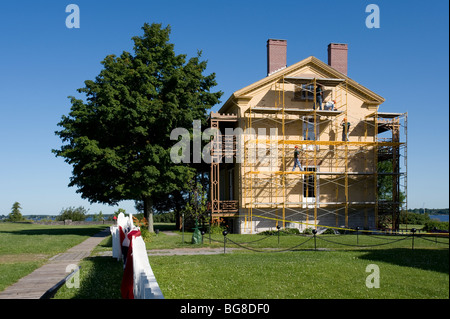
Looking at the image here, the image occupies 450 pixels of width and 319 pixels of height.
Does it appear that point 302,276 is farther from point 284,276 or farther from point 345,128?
point 345,128

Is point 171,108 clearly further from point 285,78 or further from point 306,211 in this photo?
point 306,211

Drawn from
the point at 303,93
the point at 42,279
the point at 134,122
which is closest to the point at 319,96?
the point at 303,93

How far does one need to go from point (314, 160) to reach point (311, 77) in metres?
5.70

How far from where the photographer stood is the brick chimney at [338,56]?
3030cm

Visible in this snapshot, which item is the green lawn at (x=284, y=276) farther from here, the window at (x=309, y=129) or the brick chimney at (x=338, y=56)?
the brick chimney at (x=338, y=56)

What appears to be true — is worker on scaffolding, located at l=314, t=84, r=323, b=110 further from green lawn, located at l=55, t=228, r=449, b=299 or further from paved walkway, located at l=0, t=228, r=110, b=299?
paved walkway, located at l=0, t=228, r=110, b=299

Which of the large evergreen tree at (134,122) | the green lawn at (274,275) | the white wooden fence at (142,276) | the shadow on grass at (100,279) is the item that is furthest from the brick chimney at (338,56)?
the white wooden fence at (142,276)

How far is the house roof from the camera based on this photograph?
1056 inches

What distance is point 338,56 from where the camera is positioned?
3045 centimetres

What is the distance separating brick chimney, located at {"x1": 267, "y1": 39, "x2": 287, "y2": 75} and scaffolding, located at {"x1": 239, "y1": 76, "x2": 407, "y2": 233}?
2417 mm

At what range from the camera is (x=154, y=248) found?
1728cm

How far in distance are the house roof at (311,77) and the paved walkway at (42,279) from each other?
50.4ft

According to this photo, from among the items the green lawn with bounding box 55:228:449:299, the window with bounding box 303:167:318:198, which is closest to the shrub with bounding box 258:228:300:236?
the window with bounding box 303:167:318:198
